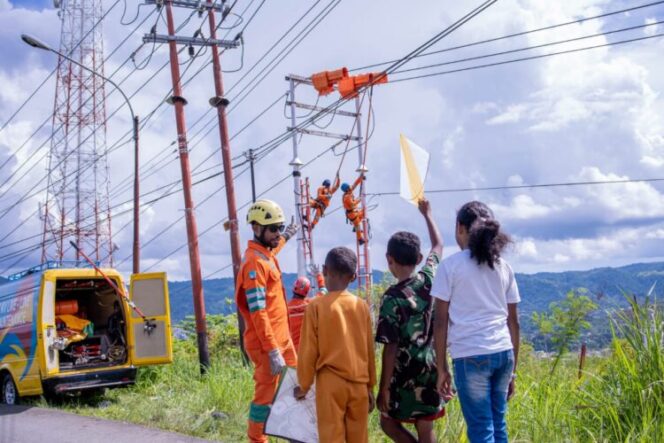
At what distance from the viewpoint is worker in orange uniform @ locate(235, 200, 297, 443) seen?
5031 millimetres

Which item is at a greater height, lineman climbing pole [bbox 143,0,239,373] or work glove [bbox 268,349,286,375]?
lineman climbing pole [bbox 143,0,239,373]

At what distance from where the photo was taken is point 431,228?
4.85 m

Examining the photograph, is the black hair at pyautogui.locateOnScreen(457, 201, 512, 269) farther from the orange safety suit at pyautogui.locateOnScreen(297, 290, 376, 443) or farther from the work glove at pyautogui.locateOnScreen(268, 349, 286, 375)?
the work glove at pyautogui.locateOnScreen(268, 349, 286, 375)

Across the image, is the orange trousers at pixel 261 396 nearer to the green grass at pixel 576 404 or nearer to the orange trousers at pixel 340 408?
the orange trousers at pixel 340 408

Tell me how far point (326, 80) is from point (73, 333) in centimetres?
666

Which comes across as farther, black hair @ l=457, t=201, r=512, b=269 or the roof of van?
the roof of van

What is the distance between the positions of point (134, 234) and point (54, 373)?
7.22m

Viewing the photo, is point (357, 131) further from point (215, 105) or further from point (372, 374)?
point (372, 374)

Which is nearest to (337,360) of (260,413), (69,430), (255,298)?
(255,298)

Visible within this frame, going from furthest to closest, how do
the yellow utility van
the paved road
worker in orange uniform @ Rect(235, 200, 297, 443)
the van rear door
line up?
the van rear door → the yellow utility van → the paved road → worker in orange uniform @ Rect(235, 200, 297, 443)

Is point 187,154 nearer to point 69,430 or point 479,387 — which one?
point 69,430

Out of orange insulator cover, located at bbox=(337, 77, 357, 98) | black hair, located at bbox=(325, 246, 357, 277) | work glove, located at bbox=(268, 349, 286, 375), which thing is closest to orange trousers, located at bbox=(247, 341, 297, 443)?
work glove, located at bbox=(268, 349, 286, 375)

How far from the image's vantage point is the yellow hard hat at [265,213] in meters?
5.36

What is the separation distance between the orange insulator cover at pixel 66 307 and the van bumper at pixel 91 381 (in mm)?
1860
